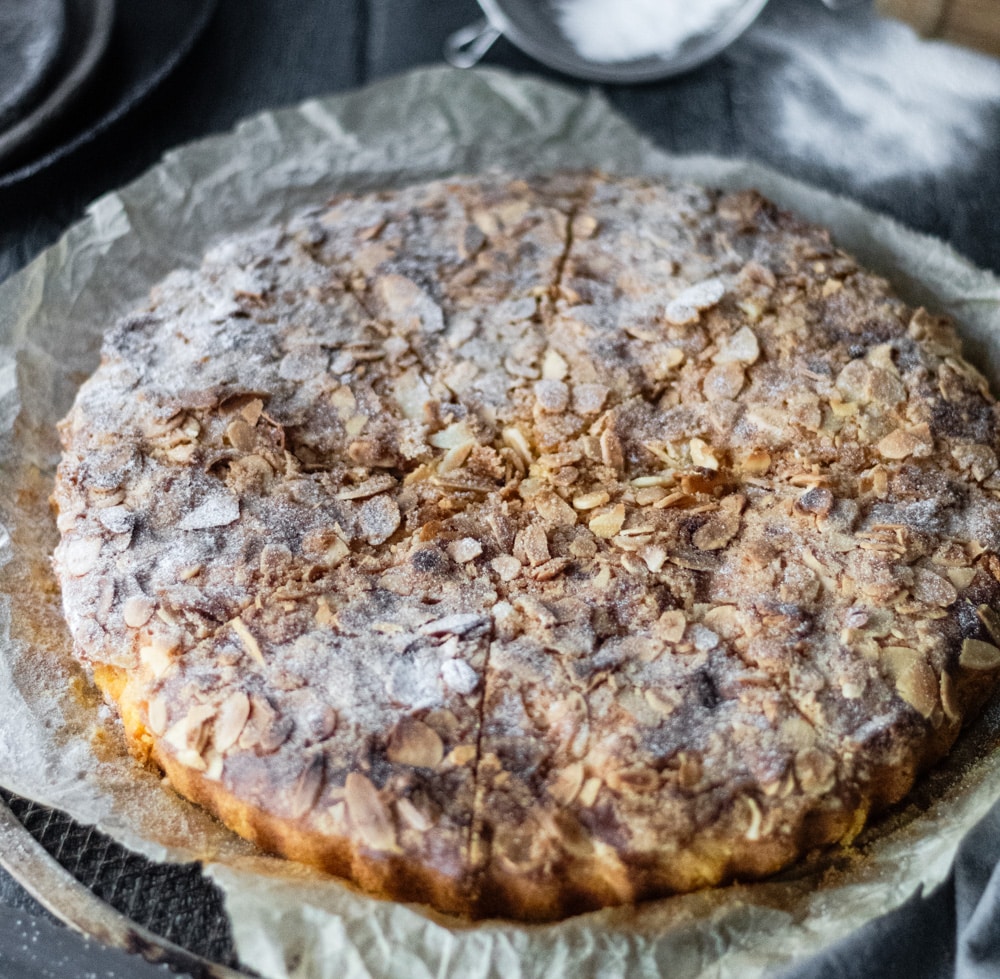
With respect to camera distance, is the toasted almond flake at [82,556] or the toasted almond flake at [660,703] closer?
the toasted almond flake at [660,703]

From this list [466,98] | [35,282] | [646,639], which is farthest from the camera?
[466,98]

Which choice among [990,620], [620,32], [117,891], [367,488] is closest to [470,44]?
[620,32]

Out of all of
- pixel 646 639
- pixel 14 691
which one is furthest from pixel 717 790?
pixel 14 691

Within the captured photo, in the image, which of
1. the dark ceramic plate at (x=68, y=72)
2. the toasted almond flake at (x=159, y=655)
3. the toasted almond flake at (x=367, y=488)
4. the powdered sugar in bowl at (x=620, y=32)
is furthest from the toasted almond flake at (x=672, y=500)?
the dark ceramic plate at (x=68, y=72)

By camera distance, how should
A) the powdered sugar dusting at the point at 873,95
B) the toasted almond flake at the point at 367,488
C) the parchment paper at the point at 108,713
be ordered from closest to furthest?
the parchment paper at the point at 108,713 < the toasted almond flake at the point at 367,488 < the powdered sugar dusting at the point at 873,95

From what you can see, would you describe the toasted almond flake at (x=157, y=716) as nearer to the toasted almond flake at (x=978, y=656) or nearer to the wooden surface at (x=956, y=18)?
the toasted almond flake at (x=978, y=656)

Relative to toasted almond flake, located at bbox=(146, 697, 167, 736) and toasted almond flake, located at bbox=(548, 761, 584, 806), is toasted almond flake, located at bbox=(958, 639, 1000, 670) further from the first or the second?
toasted almond flake, located at bbox=(146, 697, 167, 736)

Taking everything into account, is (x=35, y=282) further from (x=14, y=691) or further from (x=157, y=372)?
(x=14, y=691)
